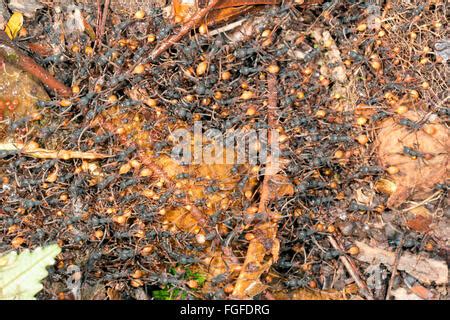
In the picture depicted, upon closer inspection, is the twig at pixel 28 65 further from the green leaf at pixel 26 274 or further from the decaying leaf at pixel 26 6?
the green leaf at pixel 26 274

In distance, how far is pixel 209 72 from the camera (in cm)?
404

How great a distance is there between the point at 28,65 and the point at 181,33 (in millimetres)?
1149

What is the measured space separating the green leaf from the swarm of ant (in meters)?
0.36

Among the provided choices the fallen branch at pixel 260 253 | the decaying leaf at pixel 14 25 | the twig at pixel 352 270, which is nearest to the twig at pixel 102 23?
the decaying leaf at pixel 14 25

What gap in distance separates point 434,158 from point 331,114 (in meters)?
0.81

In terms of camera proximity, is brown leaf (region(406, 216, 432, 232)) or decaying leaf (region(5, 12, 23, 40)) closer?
brown leaf (region(406, 216, 432, 232))

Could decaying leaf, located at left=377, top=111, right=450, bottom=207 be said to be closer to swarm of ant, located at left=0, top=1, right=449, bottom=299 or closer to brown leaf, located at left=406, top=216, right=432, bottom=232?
swarm of ant, located at left=0, top=1, right=449, bottom=299

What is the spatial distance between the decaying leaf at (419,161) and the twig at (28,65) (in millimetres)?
2501

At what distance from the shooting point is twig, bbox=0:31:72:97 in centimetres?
385

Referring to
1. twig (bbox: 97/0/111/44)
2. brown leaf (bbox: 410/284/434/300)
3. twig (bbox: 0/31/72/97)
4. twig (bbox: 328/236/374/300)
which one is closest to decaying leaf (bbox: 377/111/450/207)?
twig (bbox: 328/236/374/300)

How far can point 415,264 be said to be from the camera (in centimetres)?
365

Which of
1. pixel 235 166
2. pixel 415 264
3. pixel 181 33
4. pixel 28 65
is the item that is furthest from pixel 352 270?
pixel 28 65

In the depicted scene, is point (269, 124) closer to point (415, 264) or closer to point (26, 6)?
point (415, 264)

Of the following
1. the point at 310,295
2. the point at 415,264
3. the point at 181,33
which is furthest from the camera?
the point at 181,33
